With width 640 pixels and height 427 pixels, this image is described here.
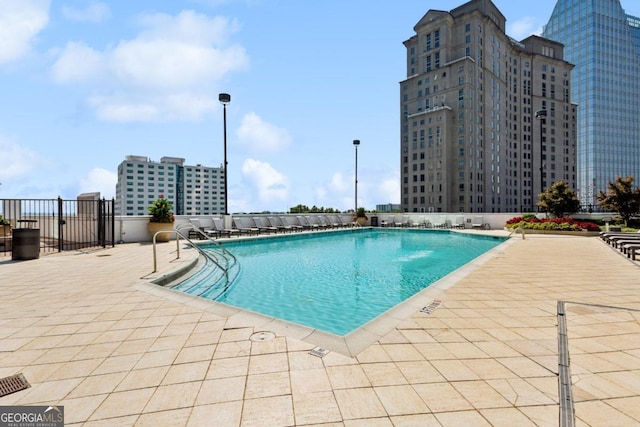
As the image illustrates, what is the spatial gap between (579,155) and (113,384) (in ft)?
468

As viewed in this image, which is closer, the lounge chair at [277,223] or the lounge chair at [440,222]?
the lounge chair at [277,223]

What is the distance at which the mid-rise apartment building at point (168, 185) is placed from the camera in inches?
4579

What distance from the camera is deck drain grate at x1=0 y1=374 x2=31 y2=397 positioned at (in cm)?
260

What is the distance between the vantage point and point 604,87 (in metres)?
103

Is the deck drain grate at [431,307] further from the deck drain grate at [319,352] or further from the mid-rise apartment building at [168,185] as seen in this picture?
the mid-rise apartment building at [168,185]

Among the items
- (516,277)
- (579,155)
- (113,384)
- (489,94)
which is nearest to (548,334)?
(516,277)

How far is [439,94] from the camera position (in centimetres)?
5653

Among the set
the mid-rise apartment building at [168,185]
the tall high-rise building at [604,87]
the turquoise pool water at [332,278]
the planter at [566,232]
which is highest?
the tall high-rise building at [604,87]

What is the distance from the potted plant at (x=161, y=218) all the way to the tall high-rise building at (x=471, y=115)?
51252 millimetres

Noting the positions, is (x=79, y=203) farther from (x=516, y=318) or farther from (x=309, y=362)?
(x=516, y=318)

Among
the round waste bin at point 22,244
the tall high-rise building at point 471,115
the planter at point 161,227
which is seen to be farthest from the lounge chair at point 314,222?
the tall high-rise building at point 471,115

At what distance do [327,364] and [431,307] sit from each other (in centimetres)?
247

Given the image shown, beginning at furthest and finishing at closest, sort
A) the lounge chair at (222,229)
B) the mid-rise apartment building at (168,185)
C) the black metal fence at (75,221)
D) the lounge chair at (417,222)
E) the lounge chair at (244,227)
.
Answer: the mid-rise apartment building at (168,185), the lounge chair at (417,222), the lounge chair at (244,227), the lounge chair at (222,229), the black metal fence at (75,221)
